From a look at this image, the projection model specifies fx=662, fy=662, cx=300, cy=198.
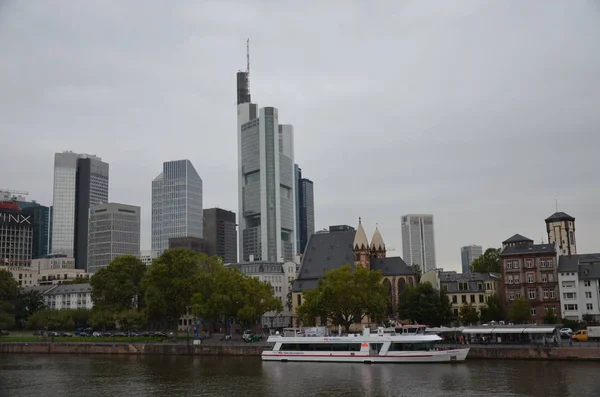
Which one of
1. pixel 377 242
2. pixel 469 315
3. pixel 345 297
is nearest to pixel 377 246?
pixel 377 242

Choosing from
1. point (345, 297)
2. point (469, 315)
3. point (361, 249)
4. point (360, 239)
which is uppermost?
point (360, 239)

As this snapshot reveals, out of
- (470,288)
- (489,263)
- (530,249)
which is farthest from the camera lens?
(489,263)

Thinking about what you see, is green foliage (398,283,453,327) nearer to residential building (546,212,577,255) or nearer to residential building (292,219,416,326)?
residential building (292,219,416,326)

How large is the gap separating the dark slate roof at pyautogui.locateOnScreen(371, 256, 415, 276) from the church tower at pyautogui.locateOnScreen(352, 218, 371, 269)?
6.99 feet

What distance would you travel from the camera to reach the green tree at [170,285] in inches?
5017

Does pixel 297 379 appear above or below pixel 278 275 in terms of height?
below

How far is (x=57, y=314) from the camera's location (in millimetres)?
147625

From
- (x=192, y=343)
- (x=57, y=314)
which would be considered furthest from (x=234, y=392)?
(x=57, y=314)

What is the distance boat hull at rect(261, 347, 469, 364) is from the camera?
3408 inches

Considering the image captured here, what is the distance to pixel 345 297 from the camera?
4417 inches

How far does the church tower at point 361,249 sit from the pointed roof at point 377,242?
22.9 ft

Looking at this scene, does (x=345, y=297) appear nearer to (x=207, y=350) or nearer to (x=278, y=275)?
(x=207, y=350)

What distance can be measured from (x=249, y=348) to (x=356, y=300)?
1980cm

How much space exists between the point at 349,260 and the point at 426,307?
35.1 meters
